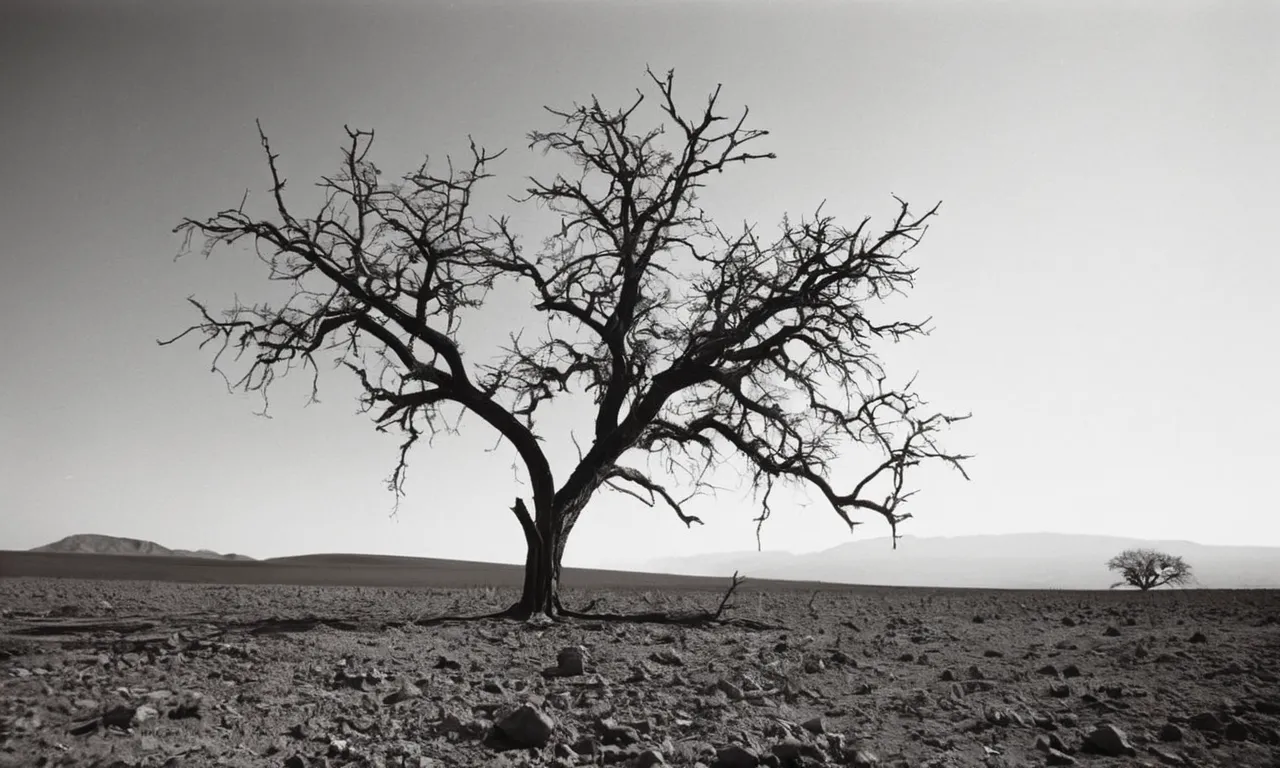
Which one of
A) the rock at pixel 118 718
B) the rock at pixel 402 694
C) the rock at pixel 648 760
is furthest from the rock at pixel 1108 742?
the rock at pixel 118 718

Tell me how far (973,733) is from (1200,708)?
1941mm

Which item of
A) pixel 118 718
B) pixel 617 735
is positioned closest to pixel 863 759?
pixel 617 735

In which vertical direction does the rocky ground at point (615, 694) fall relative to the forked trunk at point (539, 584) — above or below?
below

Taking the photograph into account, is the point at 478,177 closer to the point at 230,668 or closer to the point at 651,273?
the point at 651,273

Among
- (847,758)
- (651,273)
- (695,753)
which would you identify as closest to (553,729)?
(695,753)

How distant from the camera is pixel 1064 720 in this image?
550 cm

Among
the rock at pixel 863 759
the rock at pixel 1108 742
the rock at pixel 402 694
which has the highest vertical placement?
the rock at pixel 402 694

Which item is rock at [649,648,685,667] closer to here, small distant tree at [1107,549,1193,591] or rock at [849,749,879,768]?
rock at [849,749,879,768]

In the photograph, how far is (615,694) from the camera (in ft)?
19.9

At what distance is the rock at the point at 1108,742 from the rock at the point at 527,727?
3.52 m

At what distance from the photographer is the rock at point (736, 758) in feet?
14.8

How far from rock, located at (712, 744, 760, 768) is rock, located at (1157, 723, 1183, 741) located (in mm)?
2867

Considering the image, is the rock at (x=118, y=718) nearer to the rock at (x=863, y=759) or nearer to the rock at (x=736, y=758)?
the rock at (x=736, y=758)

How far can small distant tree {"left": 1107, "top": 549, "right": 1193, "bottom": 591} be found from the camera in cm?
3819
